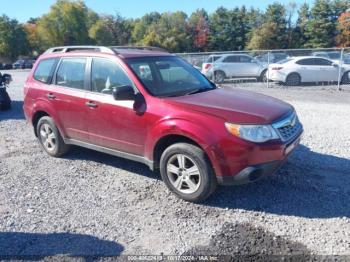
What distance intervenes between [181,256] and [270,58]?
49.5 ft

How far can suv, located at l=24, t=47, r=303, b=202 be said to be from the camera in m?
3.81

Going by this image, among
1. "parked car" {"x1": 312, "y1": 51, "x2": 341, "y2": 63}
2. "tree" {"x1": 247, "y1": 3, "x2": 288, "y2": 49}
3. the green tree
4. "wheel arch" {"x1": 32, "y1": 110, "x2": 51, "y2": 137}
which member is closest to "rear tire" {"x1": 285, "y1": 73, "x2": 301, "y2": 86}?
"parked car" {"x1": 312, "y1": 51, "x2": 341, "y2": 63}

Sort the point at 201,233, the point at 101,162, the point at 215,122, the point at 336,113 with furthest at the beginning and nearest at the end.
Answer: the point at 336,113 → the point at 101,162 → the point at 215,122 → the point at 201,233

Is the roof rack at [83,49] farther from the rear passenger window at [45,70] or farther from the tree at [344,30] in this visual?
the tree at [344,30]

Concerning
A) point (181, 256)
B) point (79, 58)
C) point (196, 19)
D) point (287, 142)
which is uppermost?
point (196, 19)

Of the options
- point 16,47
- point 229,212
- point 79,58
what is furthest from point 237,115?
point 16,47

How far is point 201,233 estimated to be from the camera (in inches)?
141

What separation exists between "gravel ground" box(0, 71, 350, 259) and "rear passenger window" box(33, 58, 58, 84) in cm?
141

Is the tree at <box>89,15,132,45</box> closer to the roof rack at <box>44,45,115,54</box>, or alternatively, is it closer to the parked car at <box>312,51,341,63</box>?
the parked car at <box>312,51,341,63</box>

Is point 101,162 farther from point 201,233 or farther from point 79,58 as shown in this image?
point 201,233

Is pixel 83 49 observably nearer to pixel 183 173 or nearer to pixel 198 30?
pixel 183 173

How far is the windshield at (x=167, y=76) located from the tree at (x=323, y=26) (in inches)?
2291

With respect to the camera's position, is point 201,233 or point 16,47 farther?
point 16,47

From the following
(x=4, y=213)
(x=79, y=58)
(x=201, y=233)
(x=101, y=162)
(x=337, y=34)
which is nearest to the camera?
(x=201, y=233)
